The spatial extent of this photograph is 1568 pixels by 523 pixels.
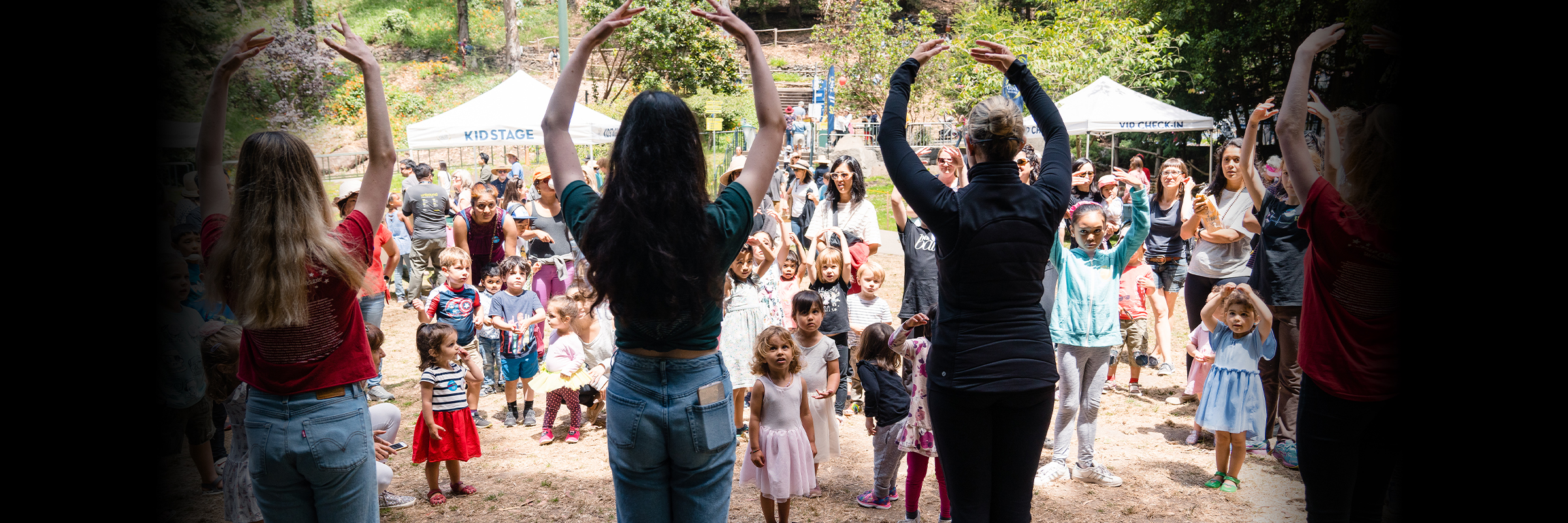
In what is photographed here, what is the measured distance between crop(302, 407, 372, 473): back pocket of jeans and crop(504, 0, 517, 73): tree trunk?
28665mm

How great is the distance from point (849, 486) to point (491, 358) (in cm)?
350

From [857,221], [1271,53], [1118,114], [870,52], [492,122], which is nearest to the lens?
[1271,53]

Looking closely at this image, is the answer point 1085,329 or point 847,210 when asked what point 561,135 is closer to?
point 1085,329

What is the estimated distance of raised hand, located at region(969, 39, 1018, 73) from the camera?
2781 mm

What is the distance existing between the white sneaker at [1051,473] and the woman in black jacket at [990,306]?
6.52 ft

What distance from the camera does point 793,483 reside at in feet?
12.6

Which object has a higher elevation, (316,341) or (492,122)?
(492,122)

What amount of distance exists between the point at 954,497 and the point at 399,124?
2538 cm

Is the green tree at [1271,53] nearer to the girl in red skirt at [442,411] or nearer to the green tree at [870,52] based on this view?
the girl in red skirt at [442,411]

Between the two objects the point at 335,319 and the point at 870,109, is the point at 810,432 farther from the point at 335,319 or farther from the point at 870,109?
Result: the point at 870,109

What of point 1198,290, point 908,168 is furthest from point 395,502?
point 1198,290

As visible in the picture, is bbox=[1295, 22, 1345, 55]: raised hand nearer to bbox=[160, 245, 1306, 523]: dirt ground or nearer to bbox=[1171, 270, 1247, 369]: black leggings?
bbox=[160, 245, 1306, 523]: dirt ground

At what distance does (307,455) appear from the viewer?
2.18m

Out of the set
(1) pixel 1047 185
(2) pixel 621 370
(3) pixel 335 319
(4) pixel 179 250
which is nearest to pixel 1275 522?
(1) pixel 1047 185
